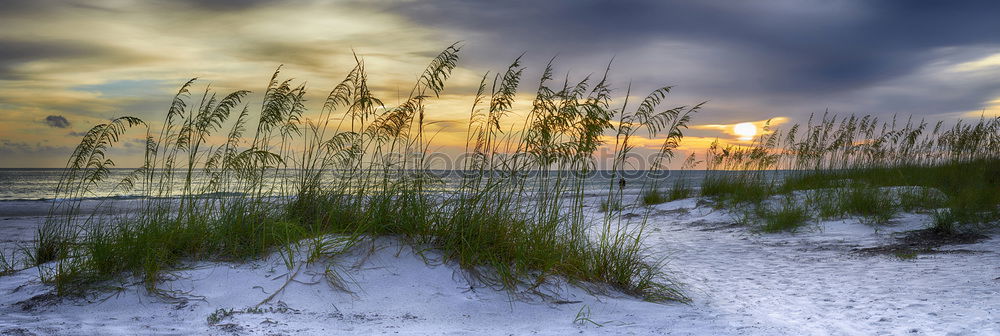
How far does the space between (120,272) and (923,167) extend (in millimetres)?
15096

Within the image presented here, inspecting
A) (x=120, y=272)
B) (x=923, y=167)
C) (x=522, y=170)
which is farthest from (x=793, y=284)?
(x=923, y=167)

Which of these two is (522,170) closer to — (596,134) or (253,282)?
(596,134)

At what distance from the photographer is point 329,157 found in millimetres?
5688

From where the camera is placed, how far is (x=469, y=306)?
14.6 ft

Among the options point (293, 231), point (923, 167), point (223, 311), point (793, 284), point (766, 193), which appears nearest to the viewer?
point (223, 311)

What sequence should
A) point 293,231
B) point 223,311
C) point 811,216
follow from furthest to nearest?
point 811,216, point 293,231, point 223,311

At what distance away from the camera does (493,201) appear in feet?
16.6

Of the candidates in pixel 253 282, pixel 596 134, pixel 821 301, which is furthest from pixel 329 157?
pixel 821 301

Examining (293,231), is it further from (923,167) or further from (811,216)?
(923,167)

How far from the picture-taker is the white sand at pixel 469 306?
401 centimetres

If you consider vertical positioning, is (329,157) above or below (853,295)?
above

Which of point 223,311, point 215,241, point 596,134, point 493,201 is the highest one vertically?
point 596,134

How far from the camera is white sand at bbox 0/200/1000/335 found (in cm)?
401

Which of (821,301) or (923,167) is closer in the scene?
(821,301)
